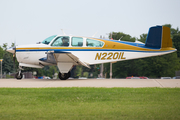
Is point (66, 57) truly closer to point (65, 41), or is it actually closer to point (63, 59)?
point (63, 59)

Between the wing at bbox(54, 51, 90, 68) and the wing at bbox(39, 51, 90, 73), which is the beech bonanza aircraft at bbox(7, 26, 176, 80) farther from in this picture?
the wing at bbox(54, 51, 90, 68)

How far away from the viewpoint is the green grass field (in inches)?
241

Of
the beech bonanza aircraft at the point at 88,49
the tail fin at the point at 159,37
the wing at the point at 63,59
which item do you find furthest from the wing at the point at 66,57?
the tail fin at the point at 159,37

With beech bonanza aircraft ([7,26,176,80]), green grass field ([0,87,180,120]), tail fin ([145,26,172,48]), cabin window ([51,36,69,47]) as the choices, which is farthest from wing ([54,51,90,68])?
green grass field ([0,87,180,120])

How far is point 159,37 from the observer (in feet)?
52.1

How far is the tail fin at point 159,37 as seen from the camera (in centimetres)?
1560

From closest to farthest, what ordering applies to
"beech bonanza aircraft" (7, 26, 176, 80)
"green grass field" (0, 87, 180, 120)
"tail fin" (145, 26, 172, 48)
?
"green grass field" (0, 87, 180, 120)
"tail fin" (145, 26, 172, 48)
"beech bonanza aircraft" (7, 26, 176, 80)

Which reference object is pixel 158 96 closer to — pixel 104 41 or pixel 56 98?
pixel 56 98

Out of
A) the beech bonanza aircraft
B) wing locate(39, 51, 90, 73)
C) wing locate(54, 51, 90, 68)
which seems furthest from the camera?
the beech bonanza aircraft

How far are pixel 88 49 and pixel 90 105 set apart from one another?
8875 mm

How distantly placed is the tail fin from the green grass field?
6986mm

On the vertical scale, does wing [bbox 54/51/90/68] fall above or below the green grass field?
above

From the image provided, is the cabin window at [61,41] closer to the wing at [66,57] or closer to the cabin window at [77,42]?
the cabin window at [77,42]

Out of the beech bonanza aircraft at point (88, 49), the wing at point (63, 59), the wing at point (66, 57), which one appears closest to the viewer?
the wing at point (66, 57)
